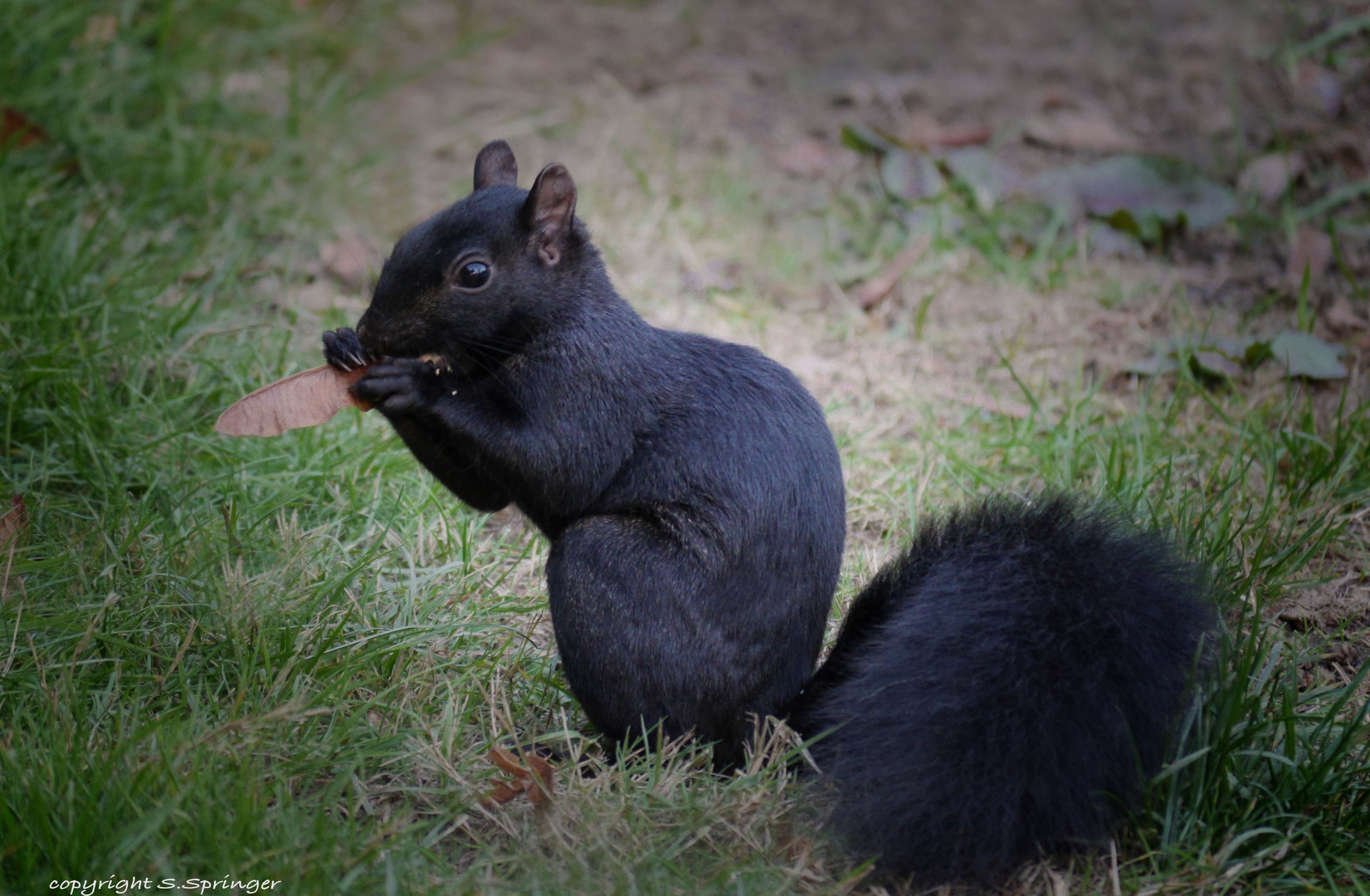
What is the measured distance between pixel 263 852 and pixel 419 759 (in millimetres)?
480

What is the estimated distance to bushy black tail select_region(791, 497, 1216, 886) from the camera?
2.08 m

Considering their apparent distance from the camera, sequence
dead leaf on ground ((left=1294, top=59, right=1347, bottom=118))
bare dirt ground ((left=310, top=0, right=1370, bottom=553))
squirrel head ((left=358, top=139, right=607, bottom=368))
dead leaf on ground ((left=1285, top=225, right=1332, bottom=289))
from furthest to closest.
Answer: dead leaf on ground ((left=1294, top=59, right=1347, bottom=118)), dead leaf on ground ((left=1285, top=225, right=1332, bottom=289)), bare dirt ground ((left=310, top=0, right=1370, bottom=553)), squirrel head ((left=358, top=139, right=607, bottom=368))

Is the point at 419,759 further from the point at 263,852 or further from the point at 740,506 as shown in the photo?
Result: the point at 740,506

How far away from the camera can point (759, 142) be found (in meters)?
5.68

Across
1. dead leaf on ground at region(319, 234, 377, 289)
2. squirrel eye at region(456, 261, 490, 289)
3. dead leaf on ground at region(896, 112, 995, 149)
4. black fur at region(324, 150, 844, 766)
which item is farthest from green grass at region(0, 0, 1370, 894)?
dead leaf on ground at region(896, 112, 995, 149)

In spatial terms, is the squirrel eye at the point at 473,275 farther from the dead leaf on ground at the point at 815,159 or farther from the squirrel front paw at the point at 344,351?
the dead leaf on ground at the point at 815,159

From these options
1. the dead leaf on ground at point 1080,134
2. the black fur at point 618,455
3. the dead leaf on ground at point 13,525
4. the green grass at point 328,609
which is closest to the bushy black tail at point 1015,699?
the green grass at point 328,609

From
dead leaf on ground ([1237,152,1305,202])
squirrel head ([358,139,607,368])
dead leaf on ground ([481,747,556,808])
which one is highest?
squirrel head ([358,139,607,368])

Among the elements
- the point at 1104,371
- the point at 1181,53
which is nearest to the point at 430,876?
the point at 1104,371

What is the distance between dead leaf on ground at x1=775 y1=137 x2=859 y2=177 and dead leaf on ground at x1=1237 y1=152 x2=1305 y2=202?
172cm

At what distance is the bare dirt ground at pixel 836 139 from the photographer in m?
4.31

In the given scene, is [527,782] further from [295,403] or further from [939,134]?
[939,134]

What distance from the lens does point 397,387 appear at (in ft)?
8.23

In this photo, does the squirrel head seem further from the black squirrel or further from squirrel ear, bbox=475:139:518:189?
squirrel ear, bbox=475:139:518:189
